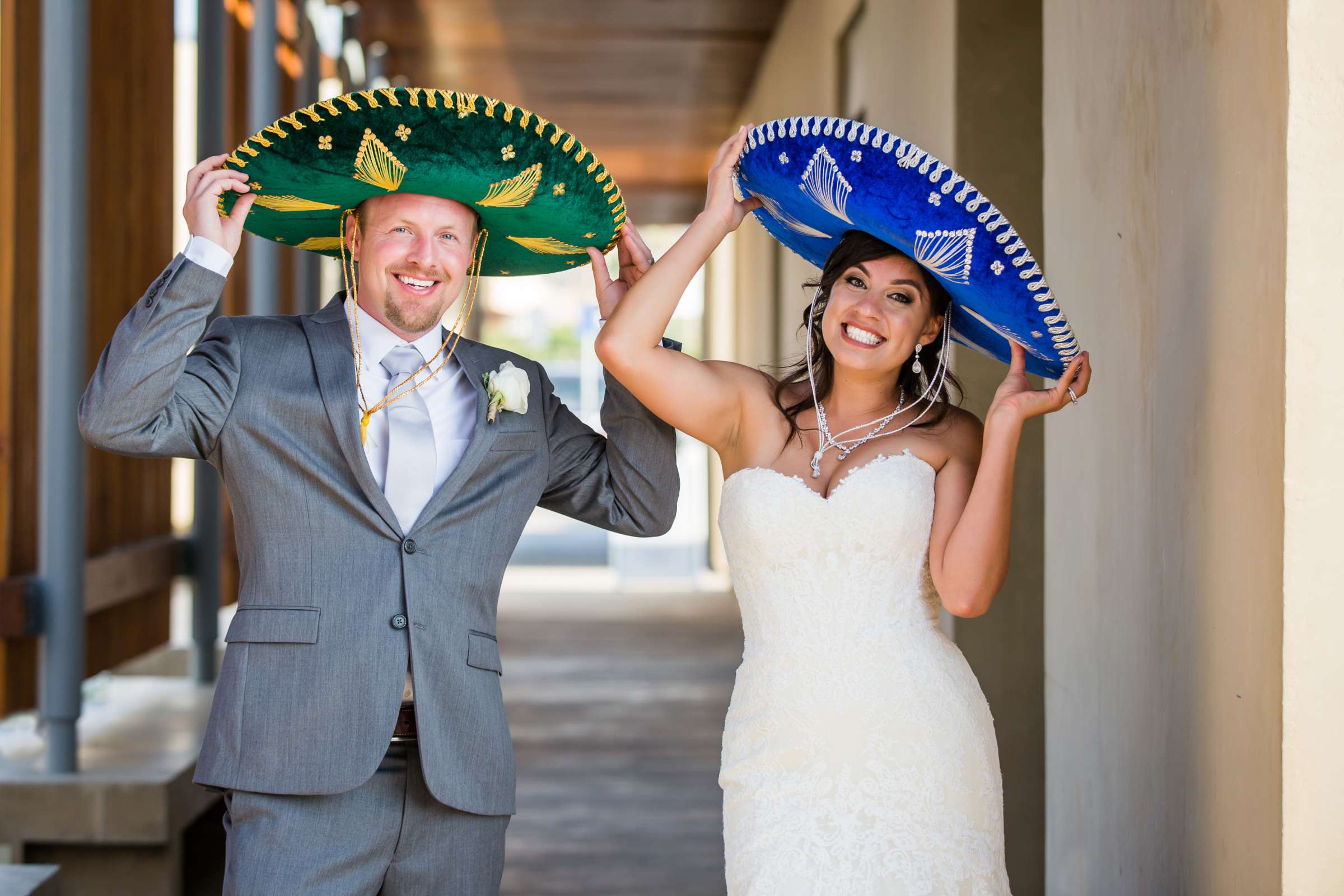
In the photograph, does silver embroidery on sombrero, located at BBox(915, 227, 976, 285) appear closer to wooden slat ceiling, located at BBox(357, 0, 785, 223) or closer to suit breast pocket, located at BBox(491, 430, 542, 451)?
suit breast pocket, located at BBox(491, 430, 542, 451)

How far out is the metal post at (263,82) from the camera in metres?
5.68

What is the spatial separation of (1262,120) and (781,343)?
246 inches

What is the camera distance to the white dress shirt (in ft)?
6.40

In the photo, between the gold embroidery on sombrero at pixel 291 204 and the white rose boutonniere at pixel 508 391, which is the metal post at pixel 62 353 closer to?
the gold embroidery on sombrero at pixel 291 204

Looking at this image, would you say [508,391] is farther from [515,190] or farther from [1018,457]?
[1018,457]

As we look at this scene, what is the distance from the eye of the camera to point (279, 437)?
186cm

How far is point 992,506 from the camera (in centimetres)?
189

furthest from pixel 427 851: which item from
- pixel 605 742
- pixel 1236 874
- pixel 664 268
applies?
pixel 605 742

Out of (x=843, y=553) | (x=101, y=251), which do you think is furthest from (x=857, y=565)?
(x=101, y=251)

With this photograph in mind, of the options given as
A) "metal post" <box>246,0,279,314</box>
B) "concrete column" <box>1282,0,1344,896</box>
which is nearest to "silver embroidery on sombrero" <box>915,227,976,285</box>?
"concrete column" <box>1282,0,1344,896</box>

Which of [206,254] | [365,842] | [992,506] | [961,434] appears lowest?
[365,842]

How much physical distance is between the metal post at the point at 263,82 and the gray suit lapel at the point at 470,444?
3929 mm

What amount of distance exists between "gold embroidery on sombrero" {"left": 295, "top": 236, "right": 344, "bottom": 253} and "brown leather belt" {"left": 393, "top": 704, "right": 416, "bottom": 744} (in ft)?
2.65

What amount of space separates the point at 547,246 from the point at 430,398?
40 cm
